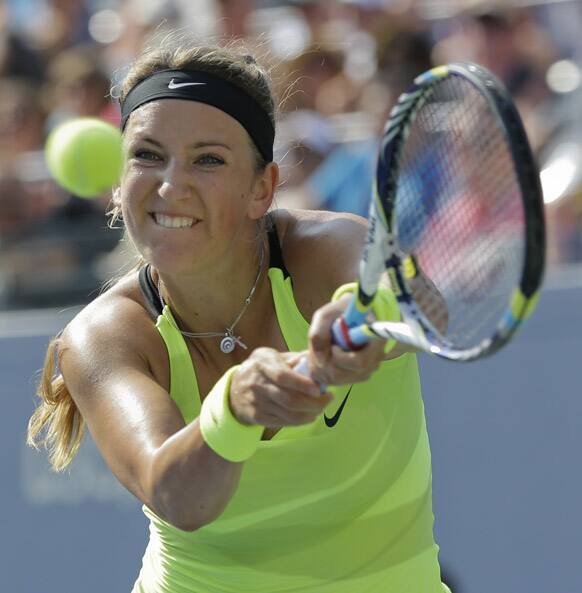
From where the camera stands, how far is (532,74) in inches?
192

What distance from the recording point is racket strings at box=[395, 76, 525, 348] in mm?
2254

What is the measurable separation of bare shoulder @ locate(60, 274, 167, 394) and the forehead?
369 mm

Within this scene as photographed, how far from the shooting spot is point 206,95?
99.3 inches

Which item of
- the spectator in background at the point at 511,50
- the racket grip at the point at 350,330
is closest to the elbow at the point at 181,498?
the racket grip at the point at 350,330

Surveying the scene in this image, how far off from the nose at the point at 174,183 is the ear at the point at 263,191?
0.65 feet

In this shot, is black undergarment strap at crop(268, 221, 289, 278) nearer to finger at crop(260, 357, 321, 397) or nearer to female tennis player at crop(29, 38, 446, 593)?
female tennis player at crop(29, 38, 446, 593)

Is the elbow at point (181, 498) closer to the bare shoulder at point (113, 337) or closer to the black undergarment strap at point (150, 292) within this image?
the bare shoulder at point (113, 337)

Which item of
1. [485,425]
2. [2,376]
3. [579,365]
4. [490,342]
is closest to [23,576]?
[2,376]

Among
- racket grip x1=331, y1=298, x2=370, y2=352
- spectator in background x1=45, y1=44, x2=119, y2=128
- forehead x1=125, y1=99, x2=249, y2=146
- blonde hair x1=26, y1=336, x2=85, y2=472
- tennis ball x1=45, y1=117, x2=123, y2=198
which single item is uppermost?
spectator in background x1=45, y1=44, x2=119, y2=128

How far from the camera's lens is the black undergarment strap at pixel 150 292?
2.72m

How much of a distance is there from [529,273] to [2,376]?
11.6ft

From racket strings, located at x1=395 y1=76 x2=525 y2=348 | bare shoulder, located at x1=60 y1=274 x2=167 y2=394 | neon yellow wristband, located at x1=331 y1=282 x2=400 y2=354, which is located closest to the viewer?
neon yellow wristband, located at x1=331 y1=282 x2=400 y2=354

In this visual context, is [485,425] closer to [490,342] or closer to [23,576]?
[23,576]

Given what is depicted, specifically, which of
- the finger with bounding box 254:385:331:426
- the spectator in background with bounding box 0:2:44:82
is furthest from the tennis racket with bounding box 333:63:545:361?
the spectator in background with bounding box 0:2:44:82
